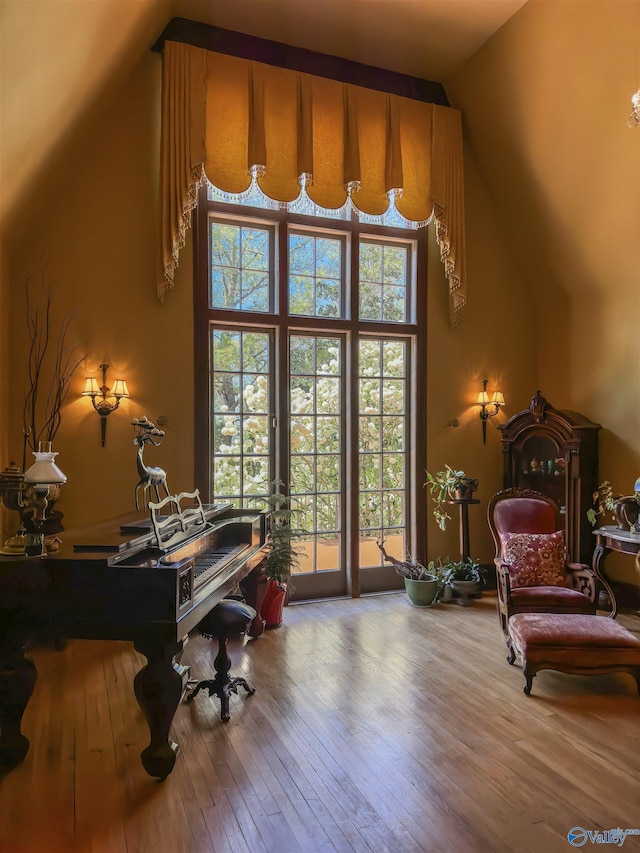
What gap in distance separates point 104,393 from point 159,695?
9.46 ft

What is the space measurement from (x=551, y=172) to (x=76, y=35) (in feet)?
13.6

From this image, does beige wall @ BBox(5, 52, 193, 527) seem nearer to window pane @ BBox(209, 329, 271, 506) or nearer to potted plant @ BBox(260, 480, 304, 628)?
window pane @ BBox(209, 329, 271, 506)

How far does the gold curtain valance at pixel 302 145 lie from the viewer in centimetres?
466

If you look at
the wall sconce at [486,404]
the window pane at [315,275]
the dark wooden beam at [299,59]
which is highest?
the dark wooden beam at [299,59]

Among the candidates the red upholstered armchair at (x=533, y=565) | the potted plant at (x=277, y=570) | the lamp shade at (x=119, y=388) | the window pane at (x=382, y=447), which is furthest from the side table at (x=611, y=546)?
the lamp shade at (x=119, y=388)

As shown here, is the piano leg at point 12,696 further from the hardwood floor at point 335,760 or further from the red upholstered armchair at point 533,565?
the red upholstered armchair at point 533,565

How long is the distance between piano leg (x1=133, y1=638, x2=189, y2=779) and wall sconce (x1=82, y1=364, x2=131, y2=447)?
2674 mm

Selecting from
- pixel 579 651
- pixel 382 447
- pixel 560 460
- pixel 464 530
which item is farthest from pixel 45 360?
pixel 560 460

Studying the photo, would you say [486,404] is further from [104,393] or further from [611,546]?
[104,393]

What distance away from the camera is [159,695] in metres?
2.43

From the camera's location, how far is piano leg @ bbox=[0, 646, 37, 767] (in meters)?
2.58

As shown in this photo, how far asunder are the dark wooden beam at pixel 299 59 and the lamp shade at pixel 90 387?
9.58ft

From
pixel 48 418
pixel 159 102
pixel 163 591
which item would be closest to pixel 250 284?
pixel 159 102

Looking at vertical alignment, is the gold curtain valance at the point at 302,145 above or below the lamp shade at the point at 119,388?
above
